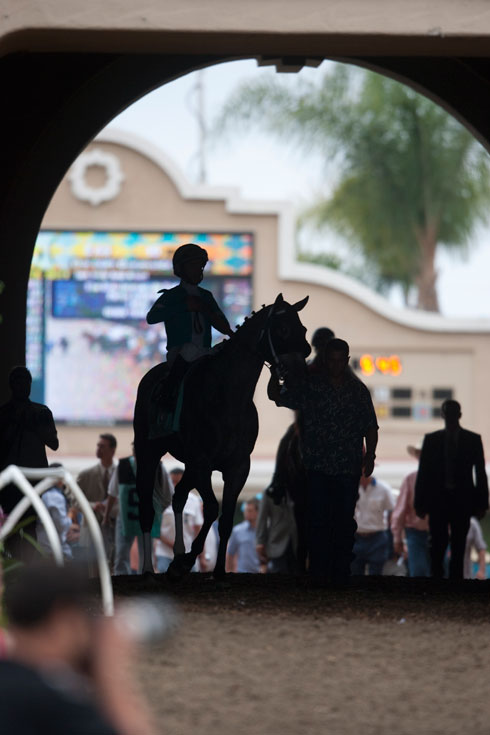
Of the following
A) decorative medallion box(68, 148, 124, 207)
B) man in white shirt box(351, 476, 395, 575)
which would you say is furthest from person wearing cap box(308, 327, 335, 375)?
decorative medallion box(68, 148, 124, 207)

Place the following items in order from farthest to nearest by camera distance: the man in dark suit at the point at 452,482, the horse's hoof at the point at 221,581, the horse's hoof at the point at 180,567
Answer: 1. the man in dark suit at the point at 452,482
2. the horse's hoof at the point at 180,567
3. the horse's hoof at the point at 221,581

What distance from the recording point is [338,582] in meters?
11.6

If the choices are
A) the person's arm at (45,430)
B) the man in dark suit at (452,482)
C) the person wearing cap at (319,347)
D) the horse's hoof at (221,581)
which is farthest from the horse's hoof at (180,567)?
the man in dark suit at (452,482)

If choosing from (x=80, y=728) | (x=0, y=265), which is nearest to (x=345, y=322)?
(x=0, y=265)

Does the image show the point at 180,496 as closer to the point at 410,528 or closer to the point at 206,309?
the point at 206,309

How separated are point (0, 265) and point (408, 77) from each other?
454 centimetres

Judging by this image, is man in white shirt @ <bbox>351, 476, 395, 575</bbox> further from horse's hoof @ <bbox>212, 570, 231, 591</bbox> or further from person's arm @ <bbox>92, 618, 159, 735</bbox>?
person's arm @ <bbox>92, 618, 159, 735</bbox>

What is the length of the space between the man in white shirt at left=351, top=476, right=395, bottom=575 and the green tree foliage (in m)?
36.5

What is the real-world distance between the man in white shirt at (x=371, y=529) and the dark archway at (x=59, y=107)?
14.0 feet

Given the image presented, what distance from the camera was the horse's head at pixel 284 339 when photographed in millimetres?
11094

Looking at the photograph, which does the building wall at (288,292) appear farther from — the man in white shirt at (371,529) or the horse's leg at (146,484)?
the horse's leg at (146,484)

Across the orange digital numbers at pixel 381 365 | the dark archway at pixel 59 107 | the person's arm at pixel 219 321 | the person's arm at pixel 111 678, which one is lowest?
the person's arm at pixel 111 678

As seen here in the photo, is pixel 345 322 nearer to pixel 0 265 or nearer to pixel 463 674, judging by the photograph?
pixel 0 265

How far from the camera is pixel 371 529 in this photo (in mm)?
16141
